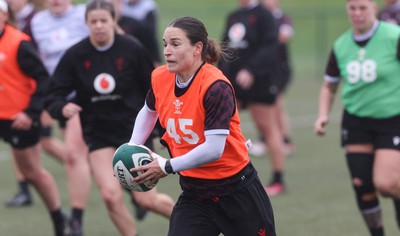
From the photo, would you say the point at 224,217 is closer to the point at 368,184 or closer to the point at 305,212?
the point at 368,184

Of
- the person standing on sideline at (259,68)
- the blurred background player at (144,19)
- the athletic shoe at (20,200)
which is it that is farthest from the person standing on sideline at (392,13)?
the athletic shoe at (20,200)

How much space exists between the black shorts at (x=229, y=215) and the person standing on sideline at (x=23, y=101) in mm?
2722

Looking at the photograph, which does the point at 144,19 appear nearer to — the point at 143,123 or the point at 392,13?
the point at 392,13

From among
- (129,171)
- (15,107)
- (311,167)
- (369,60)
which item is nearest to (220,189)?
(129,171)

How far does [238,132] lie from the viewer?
5.48m

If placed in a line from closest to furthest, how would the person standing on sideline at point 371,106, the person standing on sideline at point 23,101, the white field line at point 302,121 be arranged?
the person standing on sideline at point 371,106
the person standing on sideline at point 23,101
the white field line at point 302,121

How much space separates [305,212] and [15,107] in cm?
308

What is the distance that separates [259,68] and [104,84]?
3.62 m

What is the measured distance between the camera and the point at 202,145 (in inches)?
204

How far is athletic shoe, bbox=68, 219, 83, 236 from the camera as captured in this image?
7918mm

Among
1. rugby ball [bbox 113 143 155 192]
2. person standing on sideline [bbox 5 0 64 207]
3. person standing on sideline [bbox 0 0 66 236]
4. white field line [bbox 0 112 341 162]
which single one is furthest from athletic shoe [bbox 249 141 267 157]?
rugby ball [bbox 113 143 155 192]

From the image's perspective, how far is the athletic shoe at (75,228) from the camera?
7.92 meters

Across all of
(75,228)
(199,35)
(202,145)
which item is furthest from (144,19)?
(202,145)

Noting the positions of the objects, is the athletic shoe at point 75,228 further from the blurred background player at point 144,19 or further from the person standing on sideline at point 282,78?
the person standing on sideline at point 282,78
